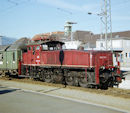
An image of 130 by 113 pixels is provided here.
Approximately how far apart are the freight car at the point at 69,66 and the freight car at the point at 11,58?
1.35 meters

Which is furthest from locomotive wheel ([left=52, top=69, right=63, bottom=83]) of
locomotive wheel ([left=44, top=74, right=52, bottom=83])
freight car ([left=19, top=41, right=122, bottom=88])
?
locomotive wheel ([left=44, top=74, right=52, bottom=83])

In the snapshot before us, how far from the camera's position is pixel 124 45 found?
4716 cm

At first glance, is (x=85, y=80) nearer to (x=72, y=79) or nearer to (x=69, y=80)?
(x=72, y=79)

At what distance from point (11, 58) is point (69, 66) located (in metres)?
8.64

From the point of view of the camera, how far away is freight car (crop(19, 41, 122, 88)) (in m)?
13.5

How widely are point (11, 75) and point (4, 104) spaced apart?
1390 cm

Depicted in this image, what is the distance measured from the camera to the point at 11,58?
20875 mm

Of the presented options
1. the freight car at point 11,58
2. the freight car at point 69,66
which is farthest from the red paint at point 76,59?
the freight car at point 11,58

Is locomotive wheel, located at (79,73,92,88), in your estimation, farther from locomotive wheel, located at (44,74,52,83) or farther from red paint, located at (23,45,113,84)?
locomotive wheel, located at (44,74,52,83)

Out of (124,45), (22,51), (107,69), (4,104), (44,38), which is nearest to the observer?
(4,104)

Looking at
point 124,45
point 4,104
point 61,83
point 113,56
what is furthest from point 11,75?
point 124,45

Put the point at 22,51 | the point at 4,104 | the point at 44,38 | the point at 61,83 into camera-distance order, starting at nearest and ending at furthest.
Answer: the point at 4,104 < the point at 61,83 < the point at 44,38 < the point at 22,51

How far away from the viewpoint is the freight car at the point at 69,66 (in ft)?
44.4

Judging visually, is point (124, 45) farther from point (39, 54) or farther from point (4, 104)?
point (4, 104)
